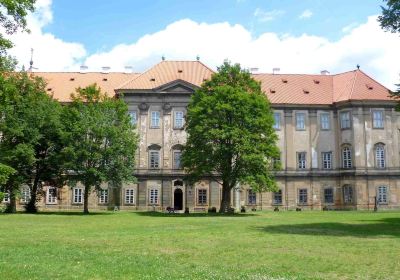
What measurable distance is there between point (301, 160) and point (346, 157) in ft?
16.3

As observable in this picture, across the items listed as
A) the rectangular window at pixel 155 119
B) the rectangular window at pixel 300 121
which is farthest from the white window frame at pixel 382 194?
the rectangular window at pixel 155 119

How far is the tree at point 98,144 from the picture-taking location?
42.4m

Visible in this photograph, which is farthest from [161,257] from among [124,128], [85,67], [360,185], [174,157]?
[85,67]

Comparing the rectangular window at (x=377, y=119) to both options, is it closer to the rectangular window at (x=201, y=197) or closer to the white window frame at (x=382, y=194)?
the white window frame at (x=382, y=194)

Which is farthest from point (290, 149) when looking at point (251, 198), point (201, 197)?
point (201, 197)

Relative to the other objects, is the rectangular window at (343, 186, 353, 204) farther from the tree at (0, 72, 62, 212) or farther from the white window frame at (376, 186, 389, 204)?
the tree at (0, 72, 62, 212)

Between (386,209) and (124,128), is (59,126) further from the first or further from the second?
(386,209)

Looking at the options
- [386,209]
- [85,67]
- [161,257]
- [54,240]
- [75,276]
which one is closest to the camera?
[75,276]

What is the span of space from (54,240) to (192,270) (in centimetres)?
820

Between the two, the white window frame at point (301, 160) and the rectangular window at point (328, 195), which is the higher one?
the white window frame at point (301, 160)

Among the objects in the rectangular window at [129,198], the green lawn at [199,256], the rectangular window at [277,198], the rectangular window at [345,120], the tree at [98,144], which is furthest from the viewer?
the rectangular window at [345,120]

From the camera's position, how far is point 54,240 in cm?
1814

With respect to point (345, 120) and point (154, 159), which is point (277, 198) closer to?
point (345, 120)

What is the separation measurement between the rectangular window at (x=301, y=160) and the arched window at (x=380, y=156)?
777cm
